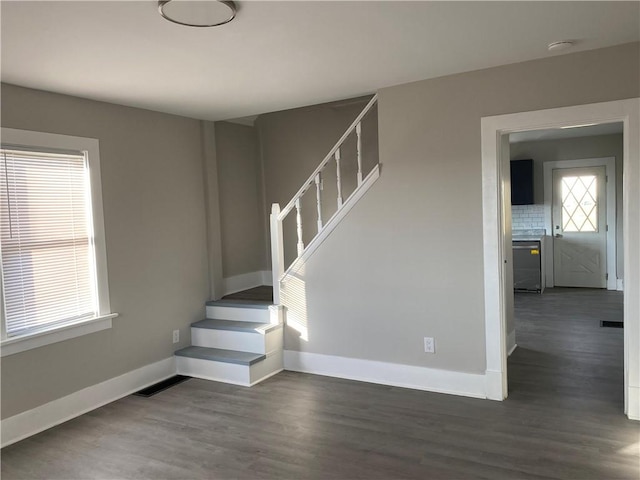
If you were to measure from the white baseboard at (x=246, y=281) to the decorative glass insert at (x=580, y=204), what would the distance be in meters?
5.11

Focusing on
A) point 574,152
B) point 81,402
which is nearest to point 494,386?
point 81,402

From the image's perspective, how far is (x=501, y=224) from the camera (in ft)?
11.9

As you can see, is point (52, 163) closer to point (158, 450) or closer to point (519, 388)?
point (158, 450)

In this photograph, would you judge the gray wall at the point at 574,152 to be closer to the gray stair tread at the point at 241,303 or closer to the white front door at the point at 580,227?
the white front door at the point at 580,227

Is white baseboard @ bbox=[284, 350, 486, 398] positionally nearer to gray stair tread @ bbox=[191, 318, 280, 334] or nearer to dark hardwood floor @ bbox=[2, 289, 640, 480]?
dark hardwood floor @ bbox=[2, 289, 640, 480]

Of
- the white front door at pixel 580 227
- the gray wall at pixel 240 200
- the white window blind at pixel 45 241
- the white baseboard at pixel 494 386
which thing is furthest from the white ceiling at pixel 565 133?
the white window blind at pixel 45 241

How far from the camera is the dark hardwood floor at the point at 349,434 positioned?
2.81m

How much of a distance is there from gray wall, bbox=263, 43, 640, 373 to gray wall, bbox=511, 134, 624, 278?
5.05 metres

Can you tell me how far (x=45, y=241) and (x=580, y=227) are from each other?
300 inches

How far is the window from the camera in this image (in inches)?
133

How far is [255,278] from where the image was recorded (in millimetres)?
6082

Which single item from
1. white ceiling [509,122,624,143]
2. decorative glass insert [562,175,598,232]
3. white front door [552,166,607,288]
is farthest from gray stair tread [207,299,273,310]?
decorative glass insert [562,175,598,232]

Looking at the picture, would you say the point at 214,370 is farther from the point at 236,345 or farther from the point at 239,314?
the point at 239,314

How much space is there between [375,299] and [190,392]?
1.71 metres
